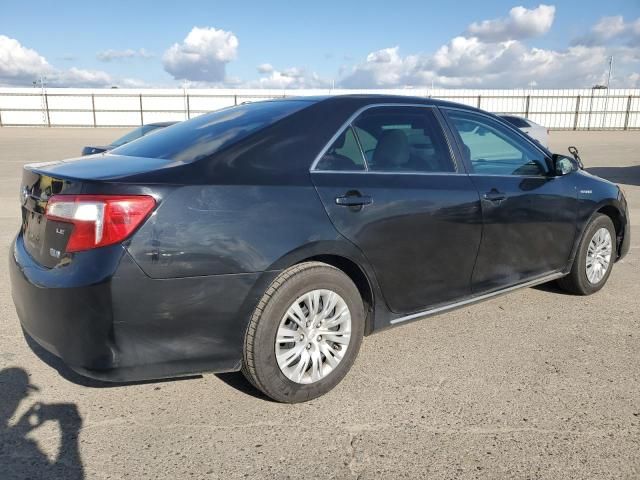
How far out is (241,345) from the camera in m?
2.66

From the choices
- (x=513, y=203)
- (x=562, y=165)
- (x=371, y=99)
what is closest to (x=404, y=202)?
(x=371, y=99)

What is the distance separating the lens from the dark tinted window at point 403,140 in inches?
126

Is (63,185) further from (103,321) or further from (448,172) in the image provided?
(448,172)

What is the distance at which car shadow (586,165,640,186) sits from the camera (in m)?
12.8

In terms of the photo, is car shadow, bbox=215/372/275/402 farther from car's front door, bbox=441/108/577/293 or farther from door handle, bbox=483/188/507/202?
door handle, bbox=483/188/507/202

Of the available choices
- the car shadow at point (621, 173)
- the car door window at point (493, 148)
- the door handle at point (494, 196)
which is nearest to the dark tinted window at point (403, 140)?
the car door window at point (493, 148)

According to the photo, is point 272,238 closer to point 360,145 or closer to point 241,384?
point 360,145

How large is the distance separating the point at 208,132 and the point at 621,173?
14.3 metres

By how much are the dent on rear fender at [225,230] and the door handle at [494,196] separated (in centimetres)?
139

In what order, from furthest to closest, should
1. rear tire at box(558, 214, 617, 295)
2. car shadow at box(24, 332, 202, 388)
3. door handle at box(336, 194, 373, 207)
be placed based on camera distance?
rear tire at box(558, 214, 617, 295)
car shadow at box(24, 332, 202, 388)
door handle at box(336, 194, 373, 207)

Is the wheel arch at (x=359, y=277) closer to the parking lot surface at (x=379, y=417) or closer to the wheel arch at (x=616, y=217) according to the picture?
the parking lot surface at (x=379, y=417)

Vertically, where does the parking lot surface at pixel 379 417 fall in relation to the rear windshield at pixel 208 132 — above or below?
below

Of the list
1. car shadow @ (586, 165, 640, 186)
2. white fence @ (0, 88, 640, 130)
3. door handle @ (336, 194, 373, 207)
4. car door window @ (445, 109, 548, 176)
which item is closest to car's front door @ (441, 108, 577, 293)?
car door window @ (445, 109, 548, 176)

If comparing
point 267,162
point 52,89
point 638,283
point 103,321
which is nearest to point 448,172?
point 267,162
